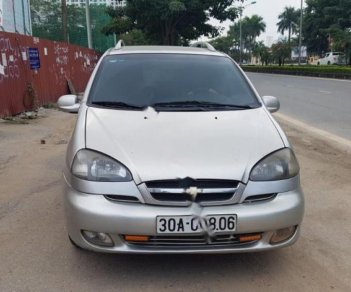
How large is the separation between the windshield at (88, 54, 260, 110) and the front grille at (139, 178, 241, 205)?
3.87ft

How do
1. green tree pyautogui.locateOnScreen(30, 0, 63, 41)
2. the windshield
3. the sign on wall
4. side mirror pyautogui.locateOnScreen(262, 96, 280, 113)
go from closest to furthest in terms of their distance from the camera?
1. the windshield
2. side mirror pyautogui.locateOnScreen(262, 96, 280, 113)
3. the sign on wall
4. green tree pyautogui.locateOnScreen(30, 0, 63, 41)

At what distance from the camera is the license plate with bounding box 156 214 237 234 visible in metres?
3.17

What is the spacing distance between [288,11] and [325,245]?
11979 centimetres

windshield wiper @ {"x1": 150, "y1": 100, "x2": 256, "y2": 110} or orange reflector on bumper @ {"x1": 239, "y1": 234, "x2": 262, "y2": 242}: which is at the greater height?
windshield wiper @ {"x1": 150, "y1": 100, "x2": 256, "y2": 110}

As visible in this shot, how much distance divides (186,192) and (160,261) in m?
0.81

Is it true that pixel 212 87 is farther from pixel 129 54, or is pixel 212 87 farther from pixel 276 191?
pixel 276 191

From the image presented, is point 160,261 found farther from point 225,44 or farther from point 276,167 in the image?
point 225,44

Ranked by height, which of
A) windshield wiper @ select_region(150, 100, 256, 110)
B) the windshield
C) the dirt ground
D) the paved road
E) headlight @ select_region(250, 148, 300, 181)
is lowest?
the paved road

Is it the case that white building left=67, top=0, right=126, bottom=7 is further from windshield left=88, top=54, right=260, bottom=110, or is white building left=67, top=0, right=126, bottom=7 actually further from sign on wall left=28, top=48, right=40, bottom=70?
windshield left=88, top=54, right=260, bottom=110

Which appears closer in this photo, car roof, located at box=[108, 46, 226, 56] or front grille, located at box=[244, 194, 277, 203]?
front grille, located at box=[244, 194, 277, 203]

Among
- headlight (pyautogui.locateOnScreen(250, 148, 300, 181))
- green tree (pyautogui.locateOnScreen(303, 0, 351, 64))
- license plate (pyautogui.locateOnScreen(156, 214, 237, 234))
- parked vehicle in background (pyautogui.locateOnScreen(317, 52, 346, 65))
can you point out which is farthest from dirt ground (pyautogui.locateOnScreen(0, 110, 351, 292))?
parked vehicle in background (pyautogui.locateOnScreen(317, 52, 346, 65))

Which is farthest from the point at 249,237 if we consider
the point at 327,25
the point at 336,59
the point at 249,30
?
the point at 249,30

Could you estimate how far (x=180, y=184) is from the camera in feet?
10.5

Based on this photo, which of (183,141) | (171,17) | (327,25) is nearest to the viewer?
(183,141)
